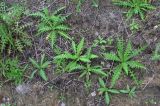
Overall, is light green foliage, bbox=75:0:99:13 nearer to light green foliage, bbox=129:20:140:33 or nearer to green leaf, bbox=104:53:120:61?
light green foliage, bbox=129:20:140:33

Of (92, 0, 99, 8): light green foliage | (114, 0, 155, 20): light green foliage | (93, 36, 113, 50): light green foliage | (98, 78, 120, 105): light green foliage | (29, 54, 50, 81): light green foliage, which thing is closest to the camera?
(98, 78, 120, 105): light green foliage

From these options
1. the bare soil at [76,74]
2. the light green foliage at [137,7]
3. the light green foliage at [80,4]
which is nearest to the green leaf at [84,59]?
the bare soil at [76,74]

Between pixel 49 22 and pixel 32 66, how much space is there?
76cm

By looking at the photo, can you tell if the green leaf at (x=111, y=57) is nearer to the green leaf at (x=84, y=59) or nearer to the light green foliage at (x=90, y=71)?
the light green foliage at (x=90, y=71)

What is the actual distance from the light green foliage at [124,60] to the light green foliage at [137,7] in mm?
539

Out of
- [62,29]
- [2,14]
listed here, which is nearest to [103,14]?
[62,29]

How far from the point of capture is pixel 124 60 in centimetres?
576

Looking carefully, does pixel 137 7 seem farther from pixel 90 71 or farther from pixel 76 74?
pixel 76 74

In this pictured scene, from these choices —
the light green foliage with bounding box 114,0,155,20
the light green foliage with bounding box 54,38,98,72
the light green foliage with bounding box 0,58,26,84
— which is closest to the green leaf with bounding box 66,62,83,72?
the light green foliage with bounding box 54,38,98,72

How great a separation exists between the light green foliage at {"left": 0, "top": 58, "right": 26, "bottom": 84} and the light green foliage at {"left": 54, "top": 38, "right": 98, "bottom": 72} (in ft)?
2.04

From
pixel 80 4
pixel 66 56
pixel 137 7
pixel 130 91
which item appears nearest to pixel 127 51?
pixel 130 91

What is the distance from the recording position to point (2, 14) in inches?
240

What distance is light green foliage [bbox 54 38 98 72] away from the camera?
5742 millimetres

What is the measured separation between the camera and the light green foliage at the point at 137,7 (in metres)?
6.04
